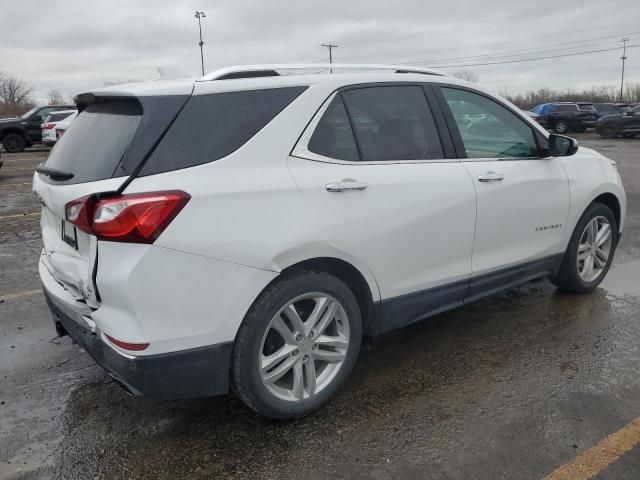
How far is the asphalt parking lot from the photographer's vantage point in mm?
2590

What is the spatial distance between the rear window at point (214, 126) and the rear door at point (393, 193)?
9.4 inches

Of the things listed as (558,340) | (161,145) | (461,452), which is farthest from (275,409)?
(558,340)

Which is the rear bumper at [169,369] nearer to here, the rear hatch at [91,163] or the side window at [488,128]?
the rear hatch at [91,163]

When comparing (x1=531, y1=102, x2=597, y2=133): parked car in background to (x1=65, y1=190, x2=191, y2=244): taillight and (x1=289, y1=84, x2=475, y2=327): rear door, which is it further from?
(x1=65, y1=190, x2=191, y2=244): taillight

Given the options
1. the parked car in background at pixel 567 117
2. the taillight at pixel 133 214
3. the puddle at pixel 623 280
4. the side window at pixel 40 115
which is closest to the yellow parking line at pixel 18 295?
the taillight at pixel 133 214

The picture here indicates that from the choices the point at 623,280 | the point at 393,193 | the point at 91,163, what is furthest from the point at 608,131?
the point at 91,163

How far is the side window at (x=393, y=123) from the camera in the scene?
3092 millimetres

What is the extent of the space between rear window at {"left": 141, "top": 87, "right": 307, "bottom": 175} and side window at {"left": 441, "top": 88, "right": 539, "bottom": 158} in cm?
131

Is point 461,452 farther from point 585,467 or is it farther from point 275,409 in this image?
point 275,409

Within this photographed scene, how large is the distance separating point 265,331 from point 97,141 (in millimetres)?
1234

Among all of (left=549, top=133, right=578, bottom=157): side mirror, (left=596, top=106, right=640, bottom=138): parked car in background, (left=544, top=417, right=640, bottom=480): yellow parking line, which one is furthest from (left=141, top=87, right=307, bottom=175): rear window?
(left=596, top=106, right=640, bottom=138): parked car in background

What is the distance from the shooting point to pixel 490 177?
3562 millimetres

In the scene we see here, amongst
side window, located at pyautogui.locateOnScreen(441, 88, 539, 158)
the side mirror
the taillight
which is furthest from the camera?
the side mirror

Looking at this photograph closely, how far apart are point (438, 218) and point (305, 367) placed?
1144 millimetres
